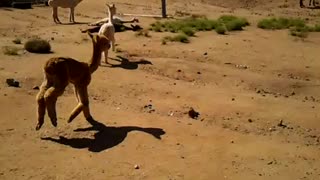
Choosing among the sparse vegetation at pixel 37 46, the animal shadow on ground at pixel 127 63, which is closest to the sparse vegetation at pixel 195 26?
the animal shadow on ground at pixel 127 63

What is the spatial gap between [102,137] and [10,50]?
7.15 meters

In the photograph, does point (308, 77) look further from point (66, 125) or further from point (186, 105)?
point (66, 125)

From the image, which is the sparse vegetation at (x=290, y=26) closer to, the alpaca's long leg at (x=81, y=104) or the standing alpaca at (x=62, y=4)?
the standing alpaca at (x=62, y=4)

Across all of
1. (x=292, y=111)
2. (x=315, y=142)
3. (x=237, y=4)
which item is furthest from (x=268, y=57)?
(x=237, y=4)

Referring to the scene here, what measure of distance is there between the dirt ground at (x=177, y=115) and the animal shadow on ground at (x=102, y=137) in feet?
0.06

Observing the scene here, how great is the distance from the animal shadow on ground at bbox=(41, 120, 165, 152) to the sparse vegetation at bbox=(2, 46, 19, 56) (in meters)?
6.07

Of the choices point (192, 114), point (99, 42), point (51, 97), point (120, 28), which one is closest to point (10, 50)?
point (120, 28)

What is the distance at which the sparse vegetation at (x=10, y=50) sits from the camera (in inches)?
584

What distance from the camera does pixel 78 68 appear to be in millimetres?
9219

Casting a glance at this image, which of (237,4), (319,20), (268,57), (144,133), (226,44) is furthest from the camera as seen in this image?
(237,4)

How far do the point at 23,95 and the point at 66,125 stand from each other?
7.05 ft

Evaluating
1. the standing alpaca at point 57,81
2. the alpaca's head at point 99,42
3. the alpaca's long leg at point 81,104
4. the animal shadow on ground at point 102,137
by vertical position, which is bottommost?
the animal shadow on ground at point 102,137

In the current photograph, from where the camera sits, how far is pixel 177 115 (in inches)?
405

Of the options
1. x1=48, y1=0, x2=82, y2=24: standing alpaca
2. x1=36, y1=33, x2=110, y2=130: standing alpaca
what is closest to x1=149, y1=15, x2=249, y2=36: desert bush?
x1=48, y1=0, x2=82, y2=24: standing alpaca
